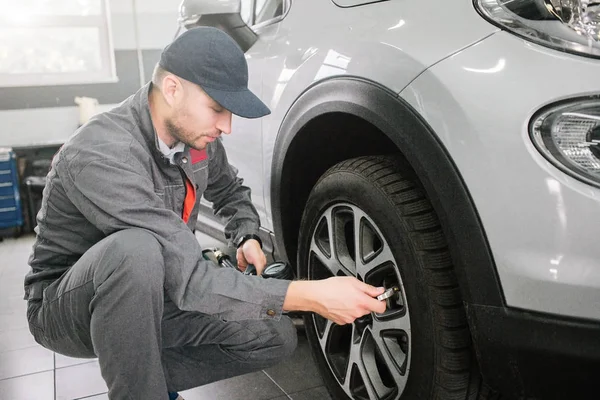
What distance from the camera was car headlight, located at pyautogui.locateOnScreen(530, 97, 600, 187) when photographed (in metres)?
0.89

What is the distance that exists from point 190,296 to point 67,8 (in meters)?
4.82

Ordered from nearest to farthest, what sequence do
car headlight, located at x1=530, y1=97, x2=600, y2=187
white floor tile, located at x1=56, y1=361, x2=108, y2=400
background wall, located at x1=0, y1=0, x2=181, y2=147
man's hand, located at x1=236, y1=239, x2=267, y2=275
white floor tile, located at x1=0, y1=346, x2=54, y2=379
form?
car headlight, located at x1=530, y1=97, x2=600, y2=187 < man's hand, located at x1=236, y1=239, x2=267, y2=275 < white floor tile, located at x1=56, y1=361, x2=108, y2=400 < white floor tile, located at x1=0, y1=346, x2=54, y2=379 < background wall, located at x1=0, y1=0, x2=181, y2=147

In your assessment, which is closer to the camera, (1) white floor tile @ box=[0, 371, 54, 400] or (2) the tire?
(2) the tire

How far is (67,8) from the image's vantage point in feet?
17.0

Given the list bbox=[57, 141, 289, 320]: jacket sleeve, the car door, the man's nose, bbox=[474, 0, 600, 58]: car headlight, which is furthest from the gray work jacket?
bbox=[474, 0, 600, 58]: car headlight

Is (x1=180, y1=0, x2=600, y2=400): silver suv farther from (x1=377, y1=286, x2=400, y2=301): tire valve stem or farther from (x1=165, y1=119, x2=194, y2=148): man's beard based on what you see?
(x1=165, y1=119, x2=194, y2=148): man's beard

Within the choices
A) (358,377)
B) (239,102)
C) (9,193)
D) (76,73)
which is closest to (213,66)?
(239,102)

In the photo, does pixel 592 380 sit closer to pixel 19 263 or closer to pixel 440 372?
pixel 440 372

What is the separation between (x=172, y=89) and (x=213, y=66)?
0.11 m

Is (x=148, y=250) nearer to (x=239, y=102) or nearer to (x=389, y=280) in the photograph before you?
(x=239, y=102)

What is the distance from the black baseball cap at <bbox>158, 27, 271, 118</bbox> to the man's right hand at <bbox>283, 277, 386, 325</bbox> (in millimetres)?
388

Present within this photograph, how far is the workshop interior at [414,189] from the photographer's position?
2.97 ft

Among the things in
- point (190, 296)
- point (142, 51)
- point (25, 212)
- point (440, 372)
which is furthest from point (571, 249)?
point (142, 51)

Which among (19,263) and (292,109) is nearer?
(292,109)
